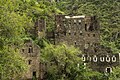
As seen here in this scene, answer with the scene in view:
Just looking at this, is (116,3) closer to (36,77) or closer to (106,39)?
(106,39)

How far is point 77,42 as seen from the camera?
247ft

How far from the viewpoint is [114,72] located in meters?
64.2

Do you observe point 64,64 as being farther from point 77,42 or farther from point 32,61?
point 77,42

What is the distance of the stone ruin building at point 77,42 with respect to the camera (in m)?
65.6

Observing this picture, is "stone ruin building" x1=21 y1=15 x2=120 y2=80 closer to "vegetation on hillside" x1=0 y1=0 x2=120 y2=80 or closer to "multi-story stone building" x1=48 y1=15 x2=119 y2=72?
"multi-story stone building" x1=48 y1=15 x2=119 y2=72

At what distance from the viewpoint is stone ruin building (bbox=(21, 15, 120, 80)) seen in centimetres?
6562

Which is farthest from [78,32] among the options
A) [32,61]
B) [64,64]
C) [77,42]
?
[64,64]

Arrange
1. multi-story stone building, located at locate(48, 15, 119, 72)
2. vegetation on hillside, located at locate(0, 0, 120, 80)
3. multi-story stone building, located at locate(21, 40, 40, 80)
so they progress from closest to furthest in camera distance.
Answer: vegetation on hillside, located at locate(0, 0, 120, 80) → multi-story stone building, located at locate(21, 40, 40, 80) → multi-story stone building, located at locate(48, 15, 119, 72)

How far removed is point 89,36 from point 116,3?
182 feet

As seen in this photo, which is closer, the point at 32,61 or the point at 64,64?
the point at 64,64

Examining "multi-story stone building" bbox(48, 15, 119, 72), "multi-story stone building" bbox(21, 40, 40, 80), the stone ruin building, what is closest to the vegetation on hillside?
"multi-story stone building" bbox(21, 40, 40, 80)

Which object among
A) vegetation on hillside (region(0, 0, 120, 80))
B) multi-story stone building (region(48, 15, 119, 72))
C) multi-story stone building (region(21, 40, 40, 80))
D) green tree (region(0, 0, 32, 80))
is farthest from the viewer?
multi-story stone building (region(48, 15, 119, 72))

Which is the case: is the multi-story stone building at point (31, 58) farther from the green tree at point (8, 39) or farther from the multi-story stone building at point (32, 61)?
the green tree at point (8, 39)

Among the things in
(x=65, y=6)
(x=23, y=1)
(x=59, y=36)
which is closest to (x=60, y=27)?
(x=59, y=36)
